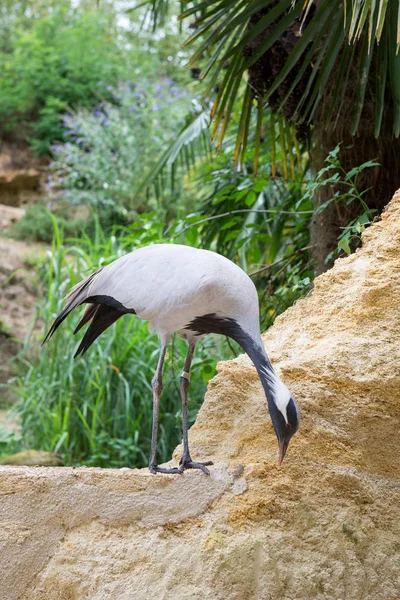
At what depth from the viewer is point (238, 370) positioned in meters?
3.33

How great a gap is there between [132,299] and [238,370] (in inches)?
21.7

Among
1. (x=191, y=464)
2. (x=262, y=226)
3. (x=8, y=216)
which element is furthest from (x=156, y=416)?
(x=8, y=216)

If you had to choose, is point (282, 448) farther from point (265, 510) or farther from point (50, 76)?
point (50, 76)

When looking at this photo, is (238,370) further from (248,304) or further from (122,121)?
(122,121)

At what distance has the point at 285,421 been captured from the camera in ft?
9.21

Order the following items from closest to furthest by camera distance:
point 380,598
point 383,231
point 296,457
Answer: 1. point 380,598
2. point 296,457
3. point 383,231

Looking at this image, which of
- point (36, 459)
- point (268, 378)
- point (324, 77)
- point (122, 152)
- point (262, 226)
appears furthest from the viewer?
point (122, 152)

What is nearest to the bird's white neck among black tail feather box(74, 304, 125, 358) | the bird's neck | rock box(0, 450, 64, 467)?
the bird's neck

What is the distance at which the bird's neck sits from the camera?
9.31ft

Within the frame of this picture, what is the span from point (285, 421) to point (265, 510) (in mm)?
343

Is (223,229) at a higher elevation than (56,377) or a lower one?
higher

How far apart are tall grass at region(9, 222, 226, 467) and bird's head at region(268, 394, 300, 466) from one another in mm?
3225

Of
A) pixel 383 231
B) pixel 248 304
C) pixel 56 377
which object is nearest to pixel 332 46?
pixel 383 231

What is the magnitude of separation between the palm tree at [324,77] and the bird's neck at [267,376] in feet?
4.24
